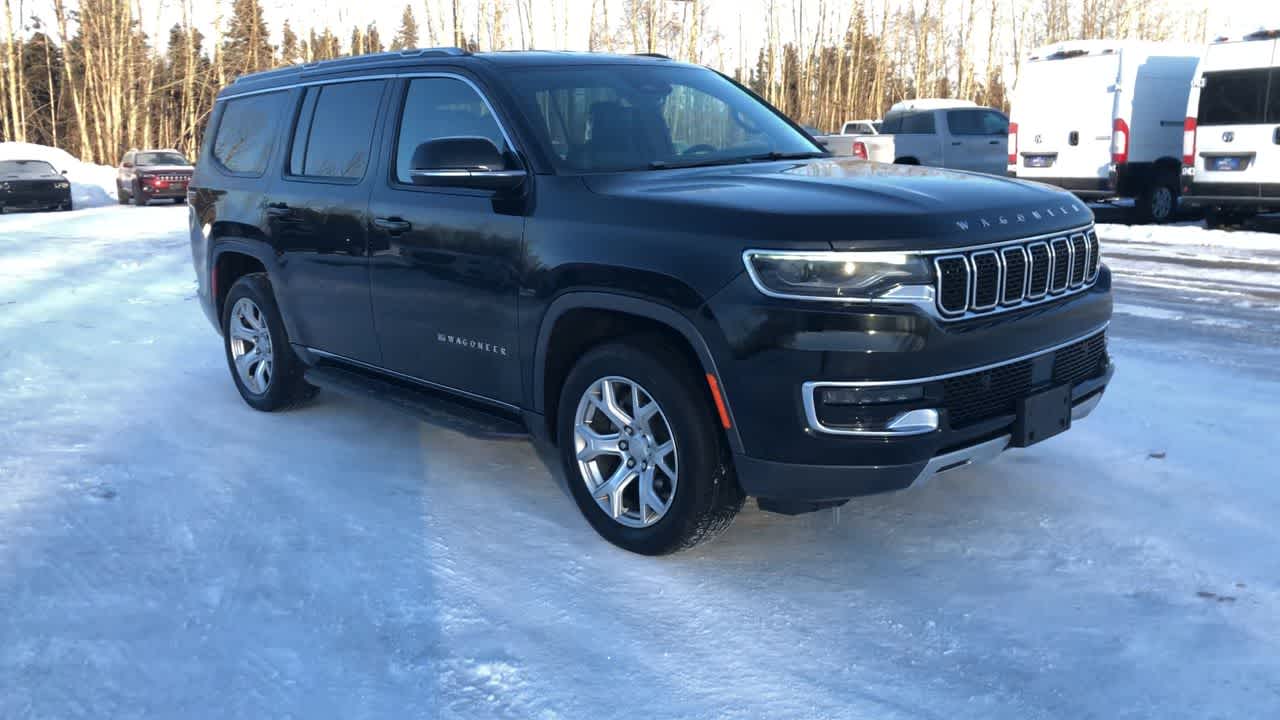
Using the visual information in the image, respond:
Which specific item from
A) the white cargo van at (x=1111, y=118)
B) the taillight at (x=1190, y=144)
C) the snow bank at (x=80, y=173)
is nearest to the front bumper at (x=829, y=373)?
the taillight at (x=1190, y=144)

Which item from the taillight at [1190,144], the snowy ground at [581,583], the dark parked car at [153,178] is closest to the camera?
the snowy ground at [581,583]

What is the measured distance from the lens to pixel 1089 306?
13.5ft

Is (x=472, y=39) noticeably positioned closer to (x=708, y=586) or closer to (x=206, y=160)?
(x=206, y=160)

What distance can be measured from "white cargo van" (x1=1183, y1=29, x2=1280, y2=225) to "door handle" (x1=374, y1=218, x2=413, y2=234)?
13.0 metres

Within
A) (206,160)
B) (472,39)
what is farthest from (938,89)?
(206,160)

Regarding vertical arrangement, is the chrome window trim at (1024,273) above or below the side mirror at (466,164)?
below

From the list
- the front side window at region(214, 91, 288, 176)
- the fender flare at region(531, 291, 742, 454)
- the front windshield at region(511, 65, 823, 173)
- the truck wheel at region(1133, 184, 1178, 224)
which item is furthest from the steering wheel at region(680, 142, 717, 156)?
the truck wheel at region(1133, 184, 1178, 224)

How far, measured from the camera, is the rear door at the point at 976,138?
75.2ft

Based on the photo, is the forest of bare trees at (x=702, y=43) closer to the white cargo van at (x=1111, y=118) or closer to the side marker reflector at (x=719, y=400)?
the white cargo van at (x=1111, y=118)

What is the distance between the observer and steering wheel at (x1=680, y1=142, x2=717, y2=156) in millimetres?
4648

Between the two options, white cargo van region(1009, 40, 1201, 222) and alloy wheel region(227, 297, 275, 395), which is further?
white cargo van region(1009, 40, 1201, 222)

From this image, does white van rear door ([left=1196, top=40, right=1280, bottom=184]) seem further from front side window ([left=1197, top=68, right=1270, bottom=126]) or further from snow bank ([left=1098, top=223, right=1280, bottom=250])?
snow bank ([left=1098, top=223, right=1280, bottom=250])

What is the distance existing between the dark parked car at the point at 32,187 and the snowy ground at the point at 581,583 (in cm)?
2447

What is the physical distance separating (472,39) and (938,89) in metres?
20.8
